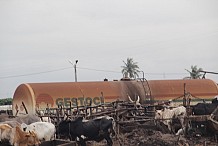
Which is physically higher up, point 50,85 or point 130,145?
point 50,85

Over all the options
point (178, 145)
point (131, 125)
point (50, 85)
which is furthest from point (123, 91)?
point (178, 145)

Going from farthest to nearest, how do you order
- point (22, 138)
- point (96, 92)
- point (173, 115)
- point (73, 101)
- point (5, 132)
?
1. point (96, 92)
2. point (73, 101)
3. point (173, 115)
4. point (5, 132)
5. point (22, 138)

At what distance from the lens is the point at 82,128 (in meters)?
12.9

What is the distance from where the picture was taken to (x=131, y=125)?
50.5 feet

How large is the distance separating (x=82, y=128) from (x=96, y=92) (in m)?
11.3

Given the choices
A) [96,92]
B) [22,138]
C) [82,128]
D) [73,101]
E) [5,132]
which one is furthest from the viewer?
[96,92]

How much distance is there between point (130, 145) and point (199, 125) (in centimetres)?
300

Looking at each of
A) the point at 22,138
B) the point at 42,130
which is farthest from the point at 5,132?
the point at 42,130

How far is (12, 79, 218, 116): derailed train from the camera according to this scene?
73.3ft

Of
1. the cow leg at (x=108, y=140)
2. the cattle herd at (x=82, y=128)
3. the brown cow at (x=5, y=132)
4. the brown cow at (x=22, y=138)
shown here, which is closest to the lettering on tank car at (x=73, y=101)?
the cattle herd at (x=82, y=128)

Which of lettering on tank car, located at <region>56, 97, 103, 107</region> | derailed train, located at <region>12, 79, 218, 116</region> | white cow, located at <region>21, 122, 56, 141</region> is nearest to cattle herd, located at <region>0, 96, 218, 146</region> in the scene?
white cow, located at <region>21, 122, 56, 141</region>

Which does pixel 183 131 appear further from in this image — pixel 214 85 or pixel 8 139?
pixel 214 85

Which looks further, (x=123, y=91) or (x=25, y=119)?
(x=123, y=91)

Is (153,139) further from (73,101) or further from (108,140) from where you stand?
(73,101)
